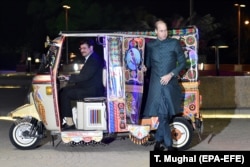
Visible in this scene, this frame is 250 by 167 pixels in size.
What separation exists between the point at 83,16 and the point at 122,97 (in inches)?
2661

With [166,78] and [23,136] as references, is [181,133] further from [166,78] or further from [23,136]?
[23,136]

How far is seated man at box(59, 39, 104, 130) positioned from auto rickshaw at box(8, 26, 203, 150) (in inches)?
4.8

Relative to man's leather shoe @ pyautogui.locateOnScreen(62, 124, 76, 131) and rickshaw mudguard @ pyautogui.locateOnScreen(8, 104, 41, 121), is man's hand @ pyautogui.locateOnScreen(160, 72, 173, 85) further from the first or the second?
rickshaw mudguard @ pyautogui.locateOnScreen(8, 104, 41, 121)

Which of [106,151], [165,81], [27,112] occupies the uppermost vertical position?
[165,81]

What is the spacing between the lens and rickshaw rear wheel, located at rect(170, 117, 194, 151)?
8.75 metres

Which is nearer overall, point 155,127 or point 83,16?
point 155,127

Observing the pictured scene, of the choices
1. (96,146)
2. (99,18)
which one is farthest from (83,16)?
(96,146)

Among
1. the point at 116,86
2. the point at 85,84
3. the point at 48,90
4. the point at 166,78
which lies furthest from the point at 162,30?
the point at 48,90

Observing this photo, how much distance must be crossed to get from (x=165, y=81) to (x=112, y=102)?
42.8 inches

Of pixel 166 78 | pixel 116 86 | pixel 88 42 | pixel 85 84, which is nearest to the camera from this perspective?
pixel 166 78

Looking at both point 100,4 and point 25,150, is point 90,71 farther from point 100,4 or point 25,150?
point 100,4

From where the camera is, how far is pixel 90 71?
891 cm

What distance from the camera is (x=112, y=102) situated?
8.59m

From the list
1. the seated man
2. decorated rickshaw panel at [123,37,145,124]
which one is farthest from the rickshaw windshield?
decorated rickshaw panel at [123,37,145,124]
